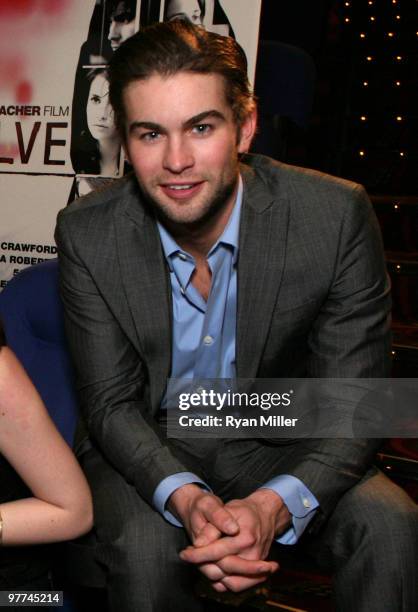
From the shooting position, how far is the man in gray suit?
5.29 feet

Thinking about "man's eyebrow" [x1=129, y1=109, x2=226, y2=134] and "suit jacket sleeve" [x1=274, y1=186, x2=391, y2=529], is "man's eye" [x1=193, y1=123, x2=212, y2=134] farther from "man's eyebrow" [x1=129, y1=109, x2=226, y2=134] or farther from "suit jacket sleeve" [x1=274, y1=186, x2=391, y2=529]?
"suit jacket sleeve" [x1=274, y1=186, x2=391, y2=529]

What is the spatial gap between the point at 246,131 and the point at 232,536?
0.87 meters

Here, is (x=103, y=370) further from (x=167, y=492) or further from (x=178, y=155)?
(x=178, y=155)

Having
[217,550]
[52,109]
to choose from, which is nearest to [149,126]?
[217,550]

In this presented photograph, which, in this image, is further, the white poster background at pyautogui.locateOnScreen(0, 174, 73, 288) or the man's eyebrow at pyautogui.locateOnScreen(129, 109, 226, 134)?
the white poster background at pyautogui.locateOnScreen(0, 174, 73, 288)

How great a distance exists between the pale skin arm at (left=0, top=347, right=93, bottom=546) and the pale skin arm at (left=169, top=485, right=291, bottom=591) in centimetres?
22

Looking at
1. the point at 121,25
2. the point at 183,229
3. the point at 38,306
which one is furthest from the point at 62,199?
the point at 183,229

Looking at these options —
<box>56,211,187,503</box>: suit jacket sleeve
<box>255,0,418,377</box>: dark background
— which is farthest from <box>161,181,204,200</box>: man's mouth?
<box>255,0,418,377</box>: dark background

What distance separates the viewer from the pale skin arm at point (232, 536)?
4.85 ft

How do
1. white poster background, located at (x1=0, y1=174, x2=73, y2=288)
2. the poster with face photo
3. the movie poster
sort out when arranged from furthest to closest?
white poster background, located at (x1=0, y1=174, x2=73, y2=288) < the movie poster < the poster with face photo

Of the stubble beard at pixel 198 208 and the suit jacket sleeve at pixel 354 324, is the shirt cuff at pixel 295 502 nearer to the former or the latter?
the suit jacket sleeve at pixel 354 324

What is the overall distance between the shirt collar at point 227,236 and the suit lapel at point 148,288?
0.02 meters

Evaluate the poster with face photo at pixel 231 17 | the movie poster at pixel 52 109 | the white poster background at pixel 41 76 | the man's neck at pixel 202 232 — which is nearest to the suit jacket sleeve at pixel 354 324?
Answer: the man's neck at pixel 202 232

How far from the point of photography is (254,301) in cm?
177
